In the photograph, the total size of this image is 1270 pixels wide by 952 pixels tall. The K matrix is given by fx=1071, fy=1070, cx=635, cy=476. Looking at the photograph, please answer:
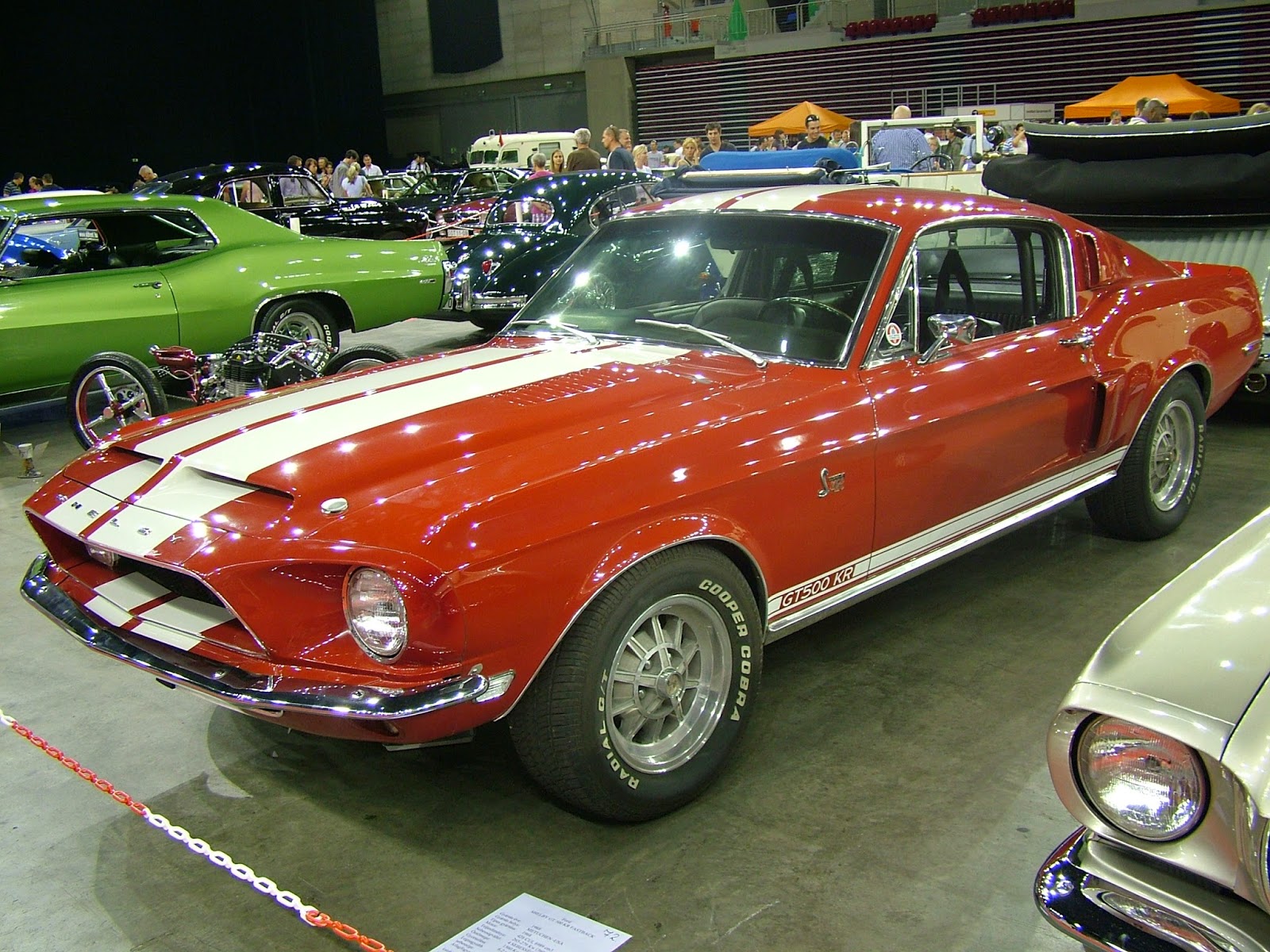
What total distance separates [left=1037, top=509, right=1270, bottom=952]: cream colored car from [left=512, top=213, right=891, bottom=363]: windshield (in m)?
1.62

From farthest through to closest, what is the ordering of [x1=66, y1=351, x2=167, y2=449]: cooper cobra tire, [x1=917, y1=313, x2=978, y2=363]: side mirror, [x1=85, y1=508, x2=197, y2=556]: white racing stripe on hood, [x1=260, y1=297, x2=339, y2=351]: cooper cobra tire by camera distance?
1. [x1=260, y1=297, x2=339, y2=351]: cooper cobra tire
2. [x1=66, y1=351, x2=167, y2=449]: cooper cobra tire
3. [x1=917, y1=313, x2=978, y2=363]: side mirror
4. [x1=85, y1=508, x2=197, y2=556]: white racing stripe on hood

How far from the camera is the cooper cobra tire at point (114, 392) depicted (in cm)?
585

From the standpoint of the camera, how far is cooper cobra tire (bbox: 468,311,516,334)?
29.2 feet

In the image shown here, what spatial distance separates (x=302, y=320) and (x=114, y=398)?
1822 mm

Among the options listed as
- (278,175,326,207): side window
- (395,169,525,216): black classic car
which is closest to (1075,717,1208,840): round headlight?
(278,175,326,207): side window

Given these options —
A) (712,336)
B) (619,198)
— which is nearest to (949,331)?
(712,336)

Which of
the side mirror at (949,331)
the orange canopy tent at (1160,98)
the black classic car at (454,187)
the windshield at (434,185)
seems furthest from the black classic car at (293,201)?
the orange canopy tent at (1160,98)

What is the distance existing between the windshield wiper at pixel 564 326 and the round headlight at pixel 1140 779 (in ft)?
7.44

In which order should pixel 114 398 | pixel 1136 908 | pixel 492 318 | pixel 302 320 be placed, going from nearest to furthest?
pixel 1136 908
pixel 114 398
pixel 302 320
pixel 492 318

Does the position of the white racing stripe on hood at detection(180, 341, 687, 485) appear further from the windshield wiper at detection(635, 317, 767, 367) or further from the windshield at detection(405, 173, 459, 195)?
the windshield at detection(405, 173, 459, 195)

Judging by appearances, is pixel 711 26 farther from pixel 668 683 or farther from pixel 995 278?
pixel 668 683

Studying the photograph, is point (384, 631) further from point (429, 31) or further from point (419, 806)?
point (429, 31)

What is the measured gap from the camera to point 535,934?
226 centimetres

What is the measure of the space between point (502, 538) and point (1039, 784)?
159 centimetres
